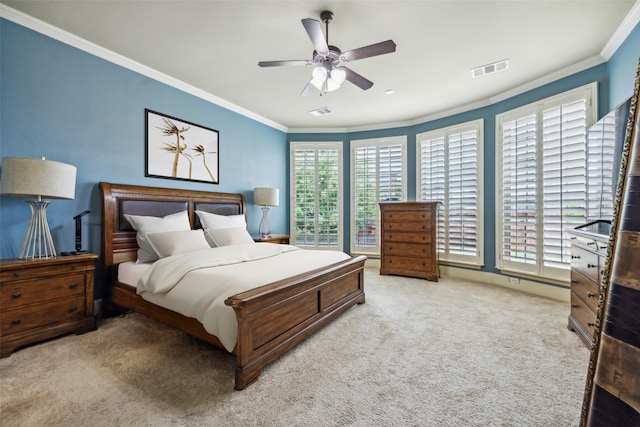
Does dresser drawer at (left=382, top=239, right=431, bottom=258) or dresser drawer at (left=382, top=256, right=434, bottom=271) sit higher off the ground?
dresser drawer at (left=382, top=239, right=431, bottom=258)

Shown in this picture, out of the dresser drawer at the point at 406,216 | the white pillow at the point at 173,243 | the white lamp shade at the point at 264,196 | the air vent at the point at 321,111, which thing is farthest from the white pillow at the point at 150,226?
the dresser drawer at the point at 406,216

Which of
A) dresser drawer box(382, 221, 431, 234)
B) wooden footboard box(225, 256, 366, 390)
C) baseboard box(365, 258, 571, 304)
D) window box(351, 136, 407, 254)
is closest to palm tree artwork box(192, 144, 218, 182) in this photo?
wooden footboard box(225, 256, 366, 390)

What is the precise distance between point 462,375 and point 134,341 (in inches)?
103

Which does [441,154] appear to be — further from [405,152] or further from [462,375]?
[462,375]

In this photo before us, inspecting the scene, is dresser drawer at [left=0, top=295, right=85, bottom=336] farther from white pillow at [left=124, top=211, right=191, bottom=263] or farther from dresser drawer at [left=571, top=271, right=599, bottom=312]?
dresser drawer at [left=571, top=271, right=599, bottom=312]

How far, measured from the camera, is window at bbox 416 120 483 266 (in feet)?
14.3

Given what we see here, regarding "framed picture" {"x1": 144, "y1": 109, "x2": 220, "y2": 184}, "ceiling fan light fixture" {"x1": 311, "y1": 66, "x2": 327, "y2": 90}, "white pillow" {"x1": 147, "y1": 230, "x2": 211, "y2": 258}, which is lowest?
"white pillow" {"x1": 147, "y1": 230, "x2": 211, "y2": 258}

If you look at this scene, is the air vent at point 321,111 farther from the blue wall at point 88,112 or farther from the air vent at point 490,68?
the air vent at point 490,68

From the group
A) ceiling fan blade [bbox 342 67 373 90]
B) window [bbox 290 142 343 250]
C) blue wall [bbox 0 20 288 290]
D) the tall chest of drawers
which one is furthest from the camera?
window [bbox 290 142 343 250]

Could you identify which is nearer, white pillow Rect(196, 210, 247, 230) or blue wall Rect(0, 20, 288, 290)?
blue wall Rect(0, 20, 288, 290)

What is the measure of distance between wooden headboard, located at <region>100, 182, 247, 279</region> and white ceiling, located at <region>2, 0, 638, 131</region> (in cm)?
150

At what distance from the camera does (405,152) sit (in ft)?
17.2

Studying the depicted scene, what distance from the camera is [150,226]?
305 cm

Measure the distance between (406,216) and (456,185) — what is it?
3.12ft
